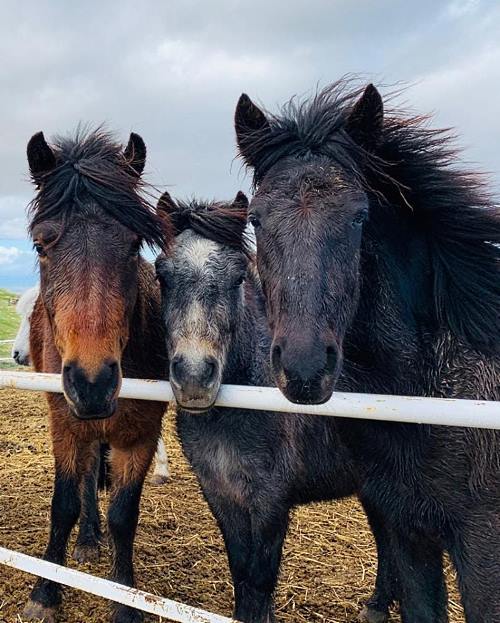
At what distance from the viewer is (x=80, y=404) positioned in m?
2.44

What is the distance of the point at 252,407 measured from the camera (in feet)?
7.32

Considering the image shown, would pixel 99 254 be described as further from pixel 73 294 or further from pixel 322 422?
pixel 322 422

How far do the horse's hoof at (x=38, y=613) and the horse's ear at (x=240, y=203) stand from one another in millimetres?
2780

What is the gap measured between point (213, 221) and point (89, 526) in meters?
2.80

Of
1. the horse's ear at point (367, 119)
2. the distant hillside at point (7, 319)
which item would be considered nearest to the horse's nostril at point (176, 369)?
the horse's ear at point (367, 119)

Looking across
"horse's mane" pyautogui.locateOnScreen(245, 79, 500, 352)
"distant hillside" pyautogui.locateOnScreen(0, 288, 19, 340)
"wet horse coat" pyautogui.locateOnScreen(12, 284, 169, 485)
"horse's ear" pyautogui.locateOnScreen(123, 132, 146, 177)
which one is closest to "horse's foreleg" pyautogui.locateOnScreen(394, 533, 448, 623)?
"horse's mane" pyautogui.locateOnScreen(245, 79, 500, 352)

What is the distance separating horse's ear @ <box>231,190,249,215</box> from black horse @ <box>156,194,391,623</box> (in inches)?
4.9

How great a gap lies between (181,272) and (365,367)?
1.35 m

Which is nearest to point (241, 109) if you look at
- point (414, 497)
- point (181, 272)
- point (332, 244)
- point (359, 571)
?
point (332, 244)

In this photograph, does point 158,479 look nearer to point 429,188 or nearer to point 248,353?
point 248,353

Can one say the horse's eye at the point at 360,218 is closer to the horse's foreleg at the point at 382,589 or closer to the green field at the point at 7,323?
the horse's foreleg at the point at 382,589

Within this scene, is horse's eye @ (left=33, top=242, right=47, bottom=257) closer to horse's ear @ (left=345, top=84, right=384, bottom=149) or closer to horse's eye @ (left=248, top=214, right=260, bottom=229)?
horse's eye @ (left=248, top=214, right=260, bottom=229)

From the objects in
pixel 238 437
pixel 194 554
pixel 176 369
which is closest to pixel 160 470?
pixel 194 554

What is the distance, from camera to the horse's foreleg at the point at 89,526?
4.46 metres
